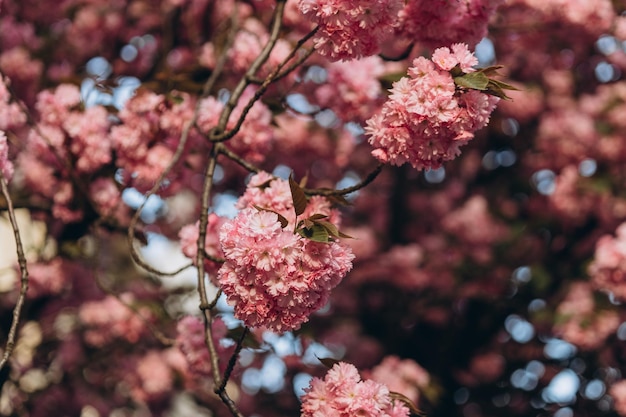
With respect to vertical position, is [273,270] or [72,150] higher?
[273,270]

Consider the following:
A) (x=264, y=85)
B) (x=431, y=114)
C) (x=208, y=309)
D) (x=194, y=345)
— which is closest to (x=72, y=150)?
(x=194, y=345)

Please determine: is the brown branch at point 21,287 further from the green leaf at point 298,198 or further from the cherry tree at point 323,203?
the green leaf at point 298,198

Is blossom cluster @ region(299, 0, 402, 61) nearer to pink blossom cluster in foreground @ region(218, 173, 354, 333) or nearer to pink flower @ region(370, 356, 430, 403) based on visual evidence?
pink blossom cluster in foreground @ region(218, 173, 354, 333)

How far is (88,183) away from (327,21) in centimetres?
164

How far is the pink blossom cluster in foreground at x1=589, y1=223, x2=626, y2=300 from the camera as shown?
159 inches

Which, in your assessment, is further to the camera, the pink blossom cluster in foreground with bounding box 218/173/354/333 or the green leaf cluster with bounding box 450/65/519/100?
the green leaf cluster with bounding box 450/65/519/100

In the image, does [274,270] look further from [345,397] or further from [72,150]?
[72,150]

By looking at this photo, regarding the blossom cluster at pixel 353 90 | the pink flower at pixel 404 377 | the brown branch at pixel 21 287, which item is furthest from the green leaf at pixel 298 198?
the pink flower at pixel 404 377

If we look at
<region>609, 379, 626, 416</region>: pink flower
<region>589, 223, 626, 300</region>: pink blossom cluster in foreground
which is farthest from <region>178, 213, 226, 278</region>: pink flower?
<region>609, 379, 626, 416</region>: pink flower

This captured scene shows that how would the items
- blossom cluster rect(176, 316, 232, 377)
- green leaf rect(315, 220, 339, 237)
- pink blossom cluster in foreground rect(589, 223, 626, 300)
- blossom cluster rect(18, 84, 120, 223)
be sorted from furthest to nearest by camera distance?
1. pink blossom cluster in foreground rect(589, 223, 626, 300)
2. blossom cluster rect(18, 84, 120, 223)
3. blossom cluster rect(176, 316, 232, 377)
4. green leaf rect(315, 220, 339, 237)

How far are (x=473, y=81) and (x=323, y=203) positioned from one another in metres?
0.56

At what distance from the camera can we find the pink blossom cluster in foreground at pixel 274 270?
2010 mm

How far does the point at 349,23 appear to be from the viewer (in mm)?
2281

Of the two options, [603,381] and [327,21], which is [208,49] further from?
[603,381]
